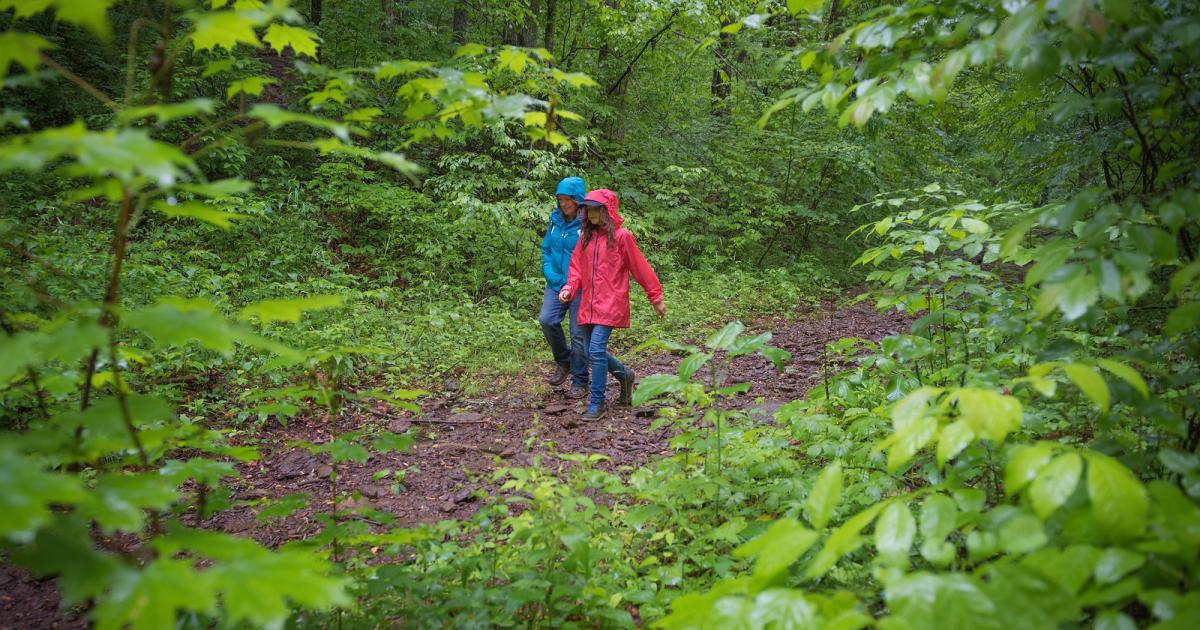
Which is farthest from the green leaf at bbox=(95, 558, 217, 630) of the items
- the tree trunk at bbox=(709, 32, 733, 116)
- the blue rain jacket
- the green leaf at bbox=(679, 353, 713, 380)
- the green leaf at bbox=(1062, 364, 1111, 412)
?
the tree trunk at bbox=(709, 32, 733, 116)

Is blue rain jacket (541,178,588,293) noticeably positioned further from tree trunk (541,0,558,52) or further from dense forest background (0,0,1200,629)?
tree trunk (541,0,558,52)

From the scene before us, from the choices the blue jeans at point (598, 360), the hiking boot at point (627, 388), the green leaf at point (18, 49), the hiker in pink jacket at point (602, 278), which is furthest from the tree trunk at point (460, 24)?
the green leaf at point (18, 49)

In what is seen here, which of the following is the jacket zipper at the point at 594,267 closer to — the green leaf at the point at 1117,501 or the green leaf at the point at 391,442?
the green leaf at the point at 391,442

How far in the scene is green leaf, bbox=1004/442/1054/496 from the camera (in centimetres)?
144

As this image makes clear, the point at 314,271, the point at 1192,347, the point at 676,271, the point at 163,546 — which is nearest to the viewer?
the point at 163,546

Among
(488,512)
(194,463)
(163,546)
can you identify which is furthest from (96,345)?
(488,512)

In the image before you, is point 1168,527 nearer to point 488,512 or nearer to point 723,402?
point 488,512

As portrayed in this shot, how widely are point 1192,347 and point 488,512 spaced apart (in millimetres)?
2954

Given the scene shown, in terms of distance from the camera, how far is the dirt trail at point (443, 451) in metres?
3.93

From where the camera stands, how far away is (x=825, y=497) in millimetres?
1629

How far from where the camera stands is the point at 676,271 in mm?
11727

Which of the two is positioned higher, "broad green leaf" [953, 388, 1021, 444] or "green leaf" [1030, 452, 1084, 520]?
"broad green leaf" [953, 388, 1021, 444]

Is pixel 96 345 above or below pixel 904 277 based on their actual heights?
below

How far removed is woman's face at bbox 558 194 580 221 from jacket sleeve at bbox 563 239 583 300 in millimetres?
389
